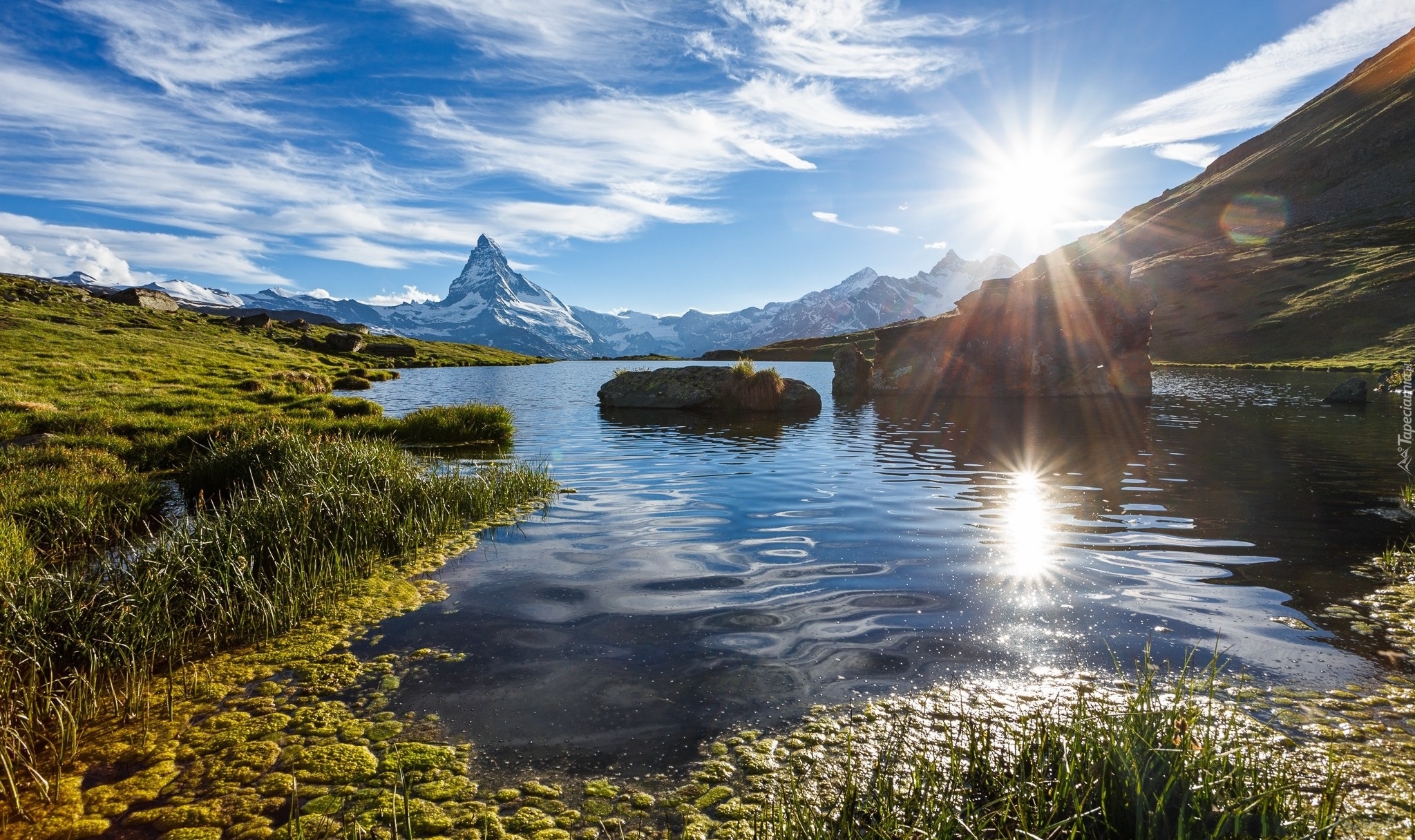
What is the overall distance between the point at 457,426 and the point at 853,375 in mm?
40068

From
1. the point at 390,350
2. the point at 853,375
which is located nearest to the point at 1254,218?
the point at 853,375

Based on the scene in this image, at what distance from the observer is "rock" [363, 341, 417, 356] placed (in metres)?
142

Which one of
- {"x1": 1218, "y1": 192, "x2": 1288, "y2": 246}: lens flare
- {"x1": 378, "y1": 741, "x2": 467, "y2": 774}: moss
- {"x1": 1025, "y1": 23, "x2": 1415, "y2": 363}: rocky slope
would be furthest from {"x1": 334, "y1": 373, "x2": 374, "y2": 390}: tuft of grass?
{"x1": 1218, "y1": 192, "x2": 1288, "y2": 246}: lens flare

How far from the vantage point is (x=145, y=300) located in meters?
122

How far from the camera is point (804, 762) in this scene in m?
6.12

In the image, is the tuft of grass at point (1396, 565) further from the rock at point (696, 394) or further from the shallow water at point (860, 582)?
the rock at point (696, 394)

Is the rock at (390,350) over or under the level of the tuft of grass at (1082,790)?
over

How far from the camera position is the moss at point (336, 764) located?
19.3 ft

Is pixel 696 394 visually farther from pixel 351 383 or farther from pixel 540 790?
pixel 351 383

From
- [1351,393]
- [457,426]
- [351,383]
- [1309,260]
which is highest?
[1309,260]

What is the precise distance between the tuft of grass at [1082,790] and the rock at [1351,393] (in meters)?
50.4

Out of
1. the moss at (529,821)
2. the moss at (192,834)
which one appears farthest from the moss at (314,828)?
the moss at (529,821)

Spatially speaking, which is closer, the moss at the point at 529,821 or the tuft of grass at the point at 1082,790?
the tuft of grass at the point at 1082,790

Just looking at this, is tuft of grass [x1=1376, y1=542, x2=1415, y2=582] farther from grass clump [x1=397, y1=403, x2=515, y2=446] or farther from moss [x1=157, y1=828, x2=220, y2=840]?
grass clump [x1=397, y1=403, x2=515, y2=446]
